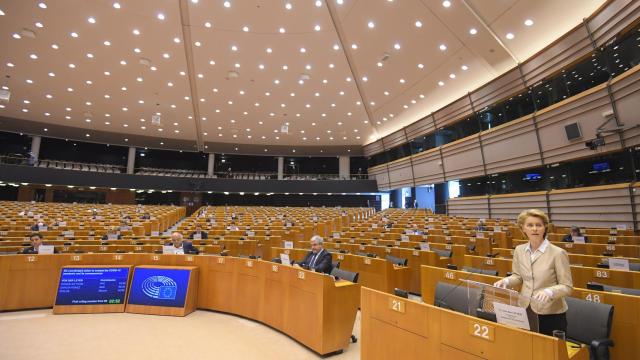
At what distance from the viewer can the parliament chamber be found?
2957mm

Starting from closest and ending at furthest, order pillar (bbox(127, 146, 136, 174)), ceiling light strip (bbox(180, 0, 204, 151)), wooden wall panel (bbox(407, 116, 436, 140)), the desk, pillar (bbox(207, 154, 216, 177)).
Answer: the desk, ceiling light strip (bbox(180, 0, 204, 151)), wooden wall panel (bbox(407, 116, 436, 140)), pillar (bbox(127, 146, 136, 174)), pillar (bbox(207, 154, 216, 177))

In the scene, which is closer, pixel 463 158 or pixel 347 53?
pixel 347 53

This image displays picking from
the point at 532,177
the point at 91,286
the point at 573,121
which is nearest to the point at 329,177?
the point at 532,177

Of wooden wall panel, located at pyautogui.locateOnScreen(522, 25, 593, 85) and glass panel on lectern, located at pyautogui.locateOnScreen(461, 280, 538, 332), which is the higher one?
wooden wall panel, located at pyautogui.locateOnScreen(522, 25, 593, 85)

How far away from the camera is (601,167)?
10.4 metres

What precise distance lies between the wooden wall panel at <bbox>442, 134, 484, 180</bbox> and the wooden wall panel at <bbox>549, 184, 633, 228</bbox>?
13.1 feet

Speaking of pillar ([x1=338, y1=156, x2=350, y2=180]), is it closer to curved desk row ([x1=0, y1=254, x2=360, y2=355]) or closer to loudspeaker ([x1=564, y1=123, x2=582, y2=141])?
loudspeaker ([x1=564, y1=123, x2=582, y2=141])

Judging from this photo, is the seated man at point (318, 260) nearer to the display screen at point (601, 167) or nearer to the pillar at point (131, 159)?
the display screen at point (601, 167)

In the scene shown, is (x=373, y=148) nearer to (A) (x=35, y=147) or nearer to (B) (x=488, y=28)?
(B) (x=488, y=28)

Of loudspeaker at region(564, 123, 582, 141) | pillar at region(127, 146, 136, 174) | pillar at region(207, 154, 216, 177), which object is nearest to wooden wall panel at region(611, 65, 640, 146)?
loudspeaker at region(564, 123, 582, 141)

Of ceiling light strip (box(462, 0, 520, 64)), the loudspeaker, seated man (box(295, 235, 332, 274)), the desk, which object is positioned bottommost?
the desk

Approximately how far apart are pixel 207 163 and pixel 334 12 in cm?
2114

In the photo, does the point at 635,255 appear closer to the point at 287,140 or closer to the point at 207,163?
the point at 287,140

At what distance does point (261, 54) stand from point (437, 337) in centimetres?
1386
